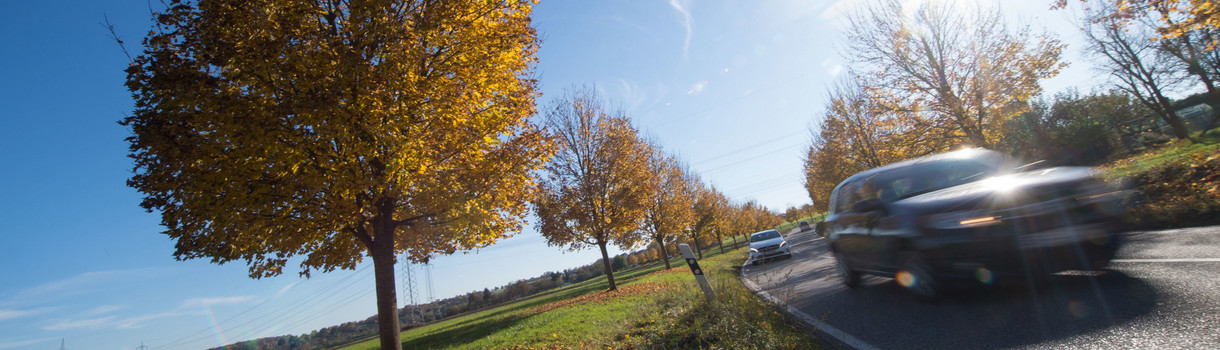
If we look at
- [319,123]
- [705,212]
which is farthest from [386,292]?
[705,212]

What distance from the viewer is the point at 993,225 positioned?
3.83 metres

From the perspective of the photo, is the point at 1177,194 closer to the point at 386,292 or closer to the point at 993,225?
the point at 993,225

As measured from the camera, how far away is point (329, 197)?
5859 millimetres

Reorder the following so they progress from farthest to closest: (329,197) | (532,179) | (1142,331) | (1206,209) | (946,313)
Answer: (532,179) → (1206,209) → (329,197) → (946,313) → (1142,331)

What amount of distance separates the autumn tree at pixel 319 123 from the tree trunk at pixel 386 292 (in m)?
0.02

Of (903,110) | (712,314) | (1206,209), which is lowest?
(1206,209)

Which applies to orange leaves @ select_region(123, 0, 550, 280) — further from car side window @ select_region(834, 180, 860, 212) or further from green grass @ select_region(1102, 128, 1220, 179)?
green grass @ select_region(1102, 128, 1220, 179)

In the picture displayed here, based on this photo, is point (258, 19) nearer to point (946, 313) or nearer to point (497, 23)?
point (497, 23)

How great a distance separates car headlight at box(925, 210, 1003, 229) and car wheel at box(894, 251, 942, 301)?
0.43 m

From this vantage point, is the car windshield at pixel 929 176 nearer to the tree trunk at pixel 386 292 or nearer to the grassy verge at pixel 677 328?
the grassy verge at pixel 677 328

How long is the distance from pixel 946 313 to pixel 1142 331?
1.49m

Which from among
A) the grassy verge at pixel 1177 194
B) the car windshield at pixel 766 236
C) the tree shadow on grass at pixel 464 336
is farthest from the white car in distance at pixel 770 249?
the tree shadow on grass at pixel 464 336

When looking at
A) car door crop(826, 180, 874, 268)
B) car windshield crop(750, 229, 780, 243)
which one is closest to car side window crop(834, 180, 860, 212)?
car door crop(826, 180, 874, 268)

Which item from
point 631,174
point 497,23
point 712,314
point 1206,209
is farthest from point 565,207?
point 1206,209
